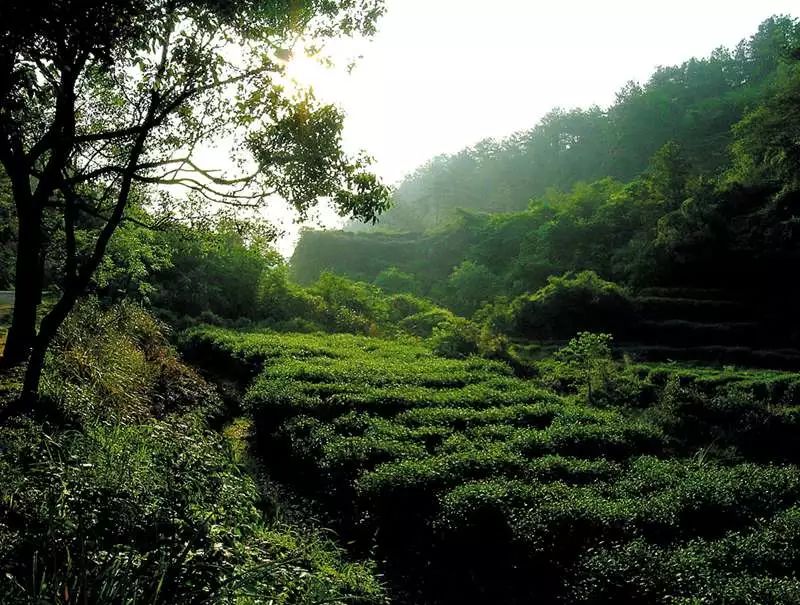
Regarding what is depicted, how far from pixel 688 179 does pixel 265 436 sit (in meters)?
29.0

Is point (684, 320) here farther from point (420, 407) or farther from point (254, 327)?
point (254, 327)

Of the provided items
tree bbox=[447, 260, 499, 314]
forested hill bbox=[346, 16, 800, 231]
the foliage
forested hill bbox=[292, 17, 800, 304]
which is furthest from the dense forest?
forested hill bbox=[346, 16, 800, 231]

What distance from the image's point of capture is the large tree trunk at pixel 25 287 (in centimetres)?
942

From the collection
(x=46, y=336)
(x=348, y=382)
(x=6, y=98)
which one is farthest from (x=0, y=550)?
(x=348, y=382)

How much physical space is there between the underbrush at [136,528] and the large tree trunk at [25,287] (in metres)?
1.72

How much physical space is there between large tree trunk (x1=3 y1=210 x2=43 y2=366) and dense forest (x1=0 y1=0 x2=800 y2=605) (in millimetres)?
39

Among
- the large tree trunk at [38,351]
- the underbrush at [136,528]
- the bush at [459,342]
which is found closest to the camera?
the underbrush at [136,528]

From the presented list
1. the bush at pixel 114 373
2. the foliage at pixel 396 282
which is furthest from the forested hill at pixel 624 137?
the bush at pixel 114 373

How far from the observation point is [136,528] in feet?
16.3

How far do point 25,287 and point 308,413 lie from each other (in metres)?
5.33

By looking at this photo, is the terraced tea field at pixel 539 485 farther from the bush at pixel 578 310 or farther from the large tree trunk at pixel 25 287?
the bush at pixel 578 310

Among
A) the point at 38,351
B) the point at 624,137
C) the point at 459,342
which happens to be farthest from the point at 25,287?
the point at 624,137

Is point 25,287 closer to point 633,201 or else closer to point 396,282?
point 633,201

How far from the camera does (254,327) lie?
27.3 metres
